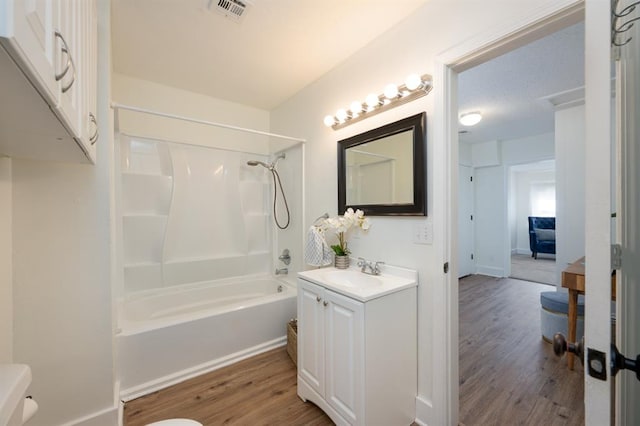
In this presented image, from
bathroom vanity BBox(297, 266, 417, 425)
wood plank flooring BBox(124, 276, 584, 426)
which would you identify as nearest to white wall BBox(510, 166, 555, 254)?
wood plank flooring BBox(124, 276, 584, 426)

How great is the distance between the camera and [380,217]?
6.00 ft

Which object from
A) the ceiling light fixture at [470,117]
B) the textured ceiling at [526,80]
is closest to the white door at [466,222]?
the textured ceiling at [526,80]

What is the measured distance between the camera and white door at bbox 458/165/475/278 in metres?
4.63

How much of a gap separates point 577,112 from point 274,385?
12.8 ft

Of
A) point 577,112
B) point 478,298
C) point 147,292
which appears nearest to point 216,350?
point 147,292

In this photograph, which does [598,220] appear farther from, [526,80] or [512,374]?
[526,80]

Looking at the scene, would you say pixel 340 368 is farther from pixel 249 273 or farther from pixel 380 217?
pixel 249 273

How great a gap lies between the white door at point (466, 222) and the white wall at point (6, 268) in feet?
16.9

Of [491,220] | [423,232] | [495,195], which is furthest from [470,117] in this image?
[491,220]

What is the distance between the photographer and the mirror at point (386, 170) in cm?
156

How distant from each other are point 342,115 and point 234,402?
2143 mm

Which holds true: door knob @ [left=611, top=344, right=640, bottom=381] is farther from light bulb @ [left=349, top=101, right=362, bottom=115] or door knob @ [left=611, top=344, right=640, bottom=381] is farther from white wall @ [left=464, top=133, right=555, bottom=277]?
white wall @ [left=464, top=133, right=555, bottom=277]

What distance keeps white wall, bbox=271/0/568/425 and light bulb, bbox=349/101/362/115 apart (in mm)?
87

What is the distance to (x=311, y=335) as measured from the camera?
1.64m
